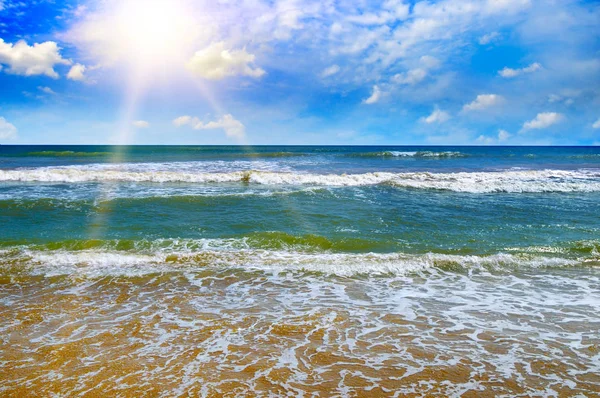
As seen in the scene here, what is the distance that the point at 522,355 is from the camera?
184 inches

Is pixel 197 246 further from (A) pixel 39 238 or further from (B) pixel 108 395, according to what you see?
(B) pixel 108 395

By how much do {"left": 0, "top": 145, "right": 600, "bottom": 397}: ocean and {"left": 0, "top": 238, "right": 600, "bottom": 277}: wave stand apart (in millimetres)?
53

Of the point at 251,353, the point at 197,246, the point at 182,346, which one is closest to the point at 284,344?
the point at 251,353

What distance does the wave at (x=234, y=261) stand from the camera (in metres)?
8.02

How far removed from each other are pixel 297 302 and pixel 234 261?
267 cm

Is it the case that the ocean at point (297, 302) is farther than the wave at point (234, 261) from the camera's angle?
No

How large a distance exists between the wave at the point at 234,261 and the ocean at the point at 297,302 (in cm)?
5

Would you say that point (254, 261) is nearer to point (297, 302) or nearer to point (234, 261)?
point (234, 261)

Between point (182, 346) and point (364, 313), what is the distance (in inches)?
112

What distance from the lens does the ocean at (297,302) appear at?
419cm

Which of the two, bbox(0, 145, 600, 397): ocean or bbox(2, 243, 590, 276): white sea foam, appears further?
bbox(2, 243, 590, 276): white sea foam

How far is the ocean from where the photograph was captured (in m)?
4.19

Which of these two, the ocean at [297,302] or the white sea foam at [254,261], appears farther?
the white sea foam at [254,261]

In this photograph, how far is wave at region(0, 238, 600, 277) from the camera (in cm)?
802
